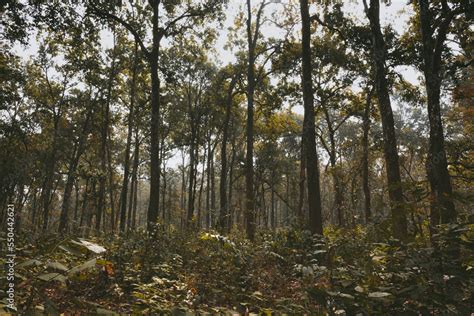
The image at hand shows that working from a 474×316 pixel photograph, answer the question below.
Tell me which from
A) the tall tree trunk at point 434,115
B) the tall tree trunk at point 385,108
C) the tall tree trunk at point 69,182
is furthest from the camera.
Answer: the tall tree trunk at point 69,182

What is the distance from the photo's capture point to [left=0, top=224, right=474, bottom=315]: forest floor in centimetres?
212

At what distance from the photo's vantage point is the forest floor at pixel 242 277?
83.3 inches

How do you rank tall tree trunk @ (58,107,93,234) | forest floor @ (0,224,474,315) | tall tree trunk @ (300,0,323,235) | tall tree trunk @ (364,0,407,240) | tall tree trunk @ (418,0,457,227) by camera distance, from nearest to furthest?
forest floor @ (0,224,474,315) < tall tree trunk @ (418,0,457,227) < tall tree trunk @ (364,0,407,240) < tall tree trunk @ (300,0,323,235) < tall tree trunk @ (58,107,93,234)

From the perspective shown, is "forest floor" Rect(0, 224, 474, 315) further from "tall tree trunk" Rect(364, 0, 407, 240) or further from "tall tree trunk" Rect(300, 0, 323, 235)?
"tall tree trunk" Rect(364, 0, 407, 240)

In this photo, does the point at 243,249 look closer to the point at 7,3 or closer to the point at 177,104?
the point at 7,3

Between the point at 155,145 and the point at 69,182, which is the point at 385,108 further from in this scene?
the point at 69,182

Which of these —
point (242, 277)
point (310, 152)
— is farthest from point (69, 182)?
point (242, 277)

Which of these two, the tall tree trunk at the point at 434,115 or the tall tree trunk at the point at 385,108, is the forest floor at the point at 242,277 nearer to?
the tall tree trunk at the point at 434,115

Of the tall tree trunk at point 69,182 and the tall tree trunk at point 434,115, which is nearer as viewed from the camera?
the tall tree trunk at point 434,115

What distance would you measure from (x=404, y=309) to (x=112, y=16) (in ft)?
45.0

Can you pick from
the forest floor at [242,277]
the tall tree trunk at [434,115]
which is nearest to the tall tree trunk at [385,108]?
the tall tree trunk at [434,115]

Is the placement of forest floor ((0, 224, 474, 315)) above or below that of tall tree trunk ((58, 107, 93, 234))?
below

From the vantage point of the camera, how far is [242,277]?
Answer: 6.04 m

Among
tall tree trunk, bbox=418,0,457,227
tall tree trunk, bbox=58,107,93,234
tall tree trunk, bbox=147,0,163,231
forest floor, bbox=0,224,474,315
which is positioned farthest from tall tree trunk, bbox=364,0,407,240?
tall tree trunk, bbox=58,107,93,234
